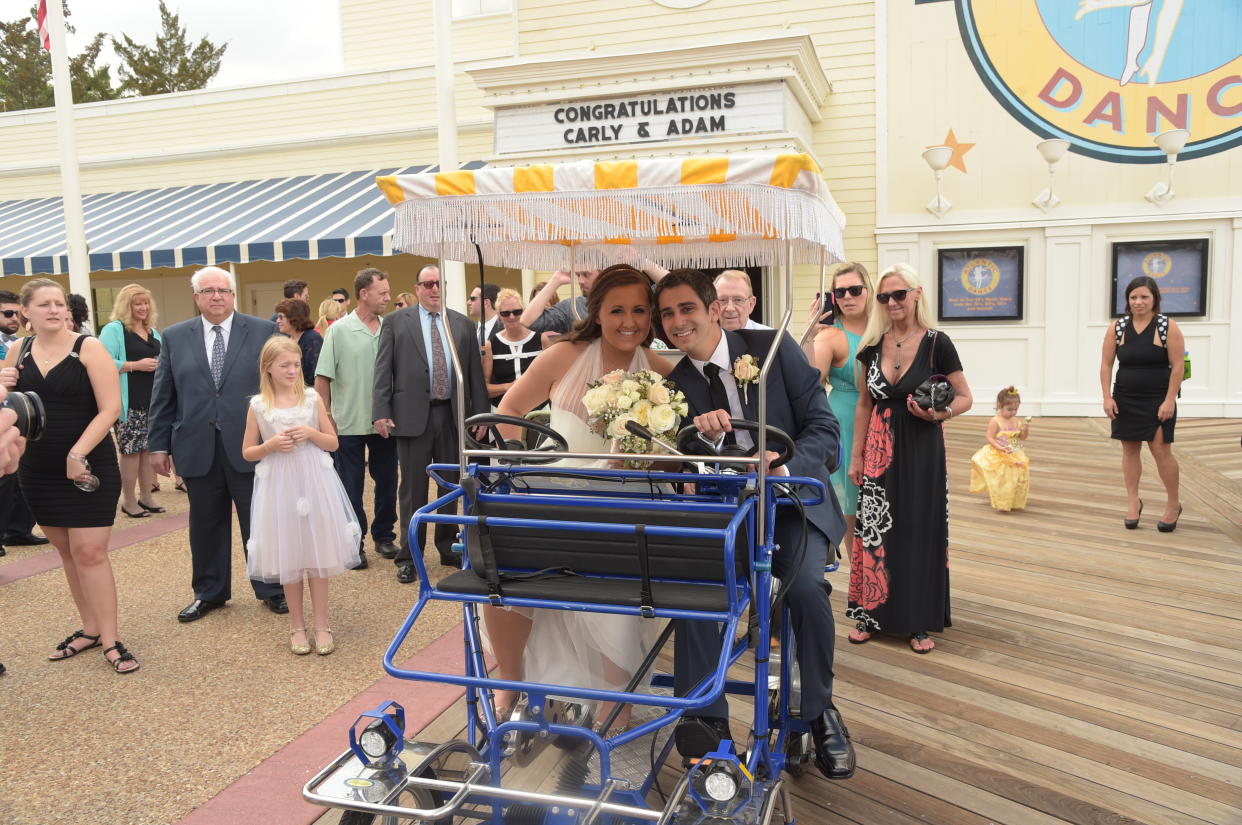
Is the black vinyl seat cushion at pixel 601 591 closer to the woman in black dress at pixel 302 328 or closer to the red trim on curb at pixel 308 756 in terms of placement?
the red trim on curb at pixel 308 756

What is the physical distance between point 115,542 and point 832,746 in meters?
6.26

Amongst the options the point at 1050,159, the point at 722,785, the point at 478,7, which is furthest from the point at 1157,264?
the point at 478,7

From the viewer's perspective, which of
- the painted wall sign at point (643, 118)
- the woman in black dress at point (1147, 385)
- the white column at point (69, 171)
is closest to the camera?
the woman in black dress at point (1147, 385)

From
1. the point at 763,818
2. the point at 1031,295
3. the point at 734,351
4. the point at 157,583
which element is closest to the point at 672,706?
the point at 763,818

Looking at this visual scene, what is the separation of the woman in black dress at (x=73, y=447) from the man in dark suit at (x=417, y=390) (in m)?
1.82

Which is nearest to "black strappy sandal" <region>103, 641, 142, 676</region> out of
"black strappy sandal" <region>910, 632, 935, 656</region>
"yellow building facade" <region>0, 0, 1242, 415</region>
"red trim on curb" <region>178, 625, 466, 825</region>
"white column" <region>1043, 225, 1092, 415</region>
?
"red trim on curb" <region>178, 625, 466, 825</region>

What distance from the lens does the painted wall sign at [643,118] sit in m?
11.6

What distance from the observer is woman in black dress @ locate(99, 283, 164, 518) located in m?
7.89

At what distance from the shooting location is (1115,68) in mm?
12484

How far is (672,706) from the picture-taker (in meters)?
2.35

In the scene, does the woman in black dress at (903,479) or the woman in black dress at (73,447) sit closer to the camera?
the woman in black dress at (73,447)

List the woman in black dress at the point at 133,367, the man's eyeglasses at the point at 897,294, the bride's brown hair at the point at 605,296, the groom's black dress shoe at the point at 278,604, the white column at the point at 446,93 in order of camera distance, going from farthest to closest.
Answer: the white column at the point at 446,93
the woman in black dress at the point at 133,367
the groom's black dress shoe at the point at 278,604
the man's eyeglasses at the point at 897,294
the bride's brown hair at the point at 605,296

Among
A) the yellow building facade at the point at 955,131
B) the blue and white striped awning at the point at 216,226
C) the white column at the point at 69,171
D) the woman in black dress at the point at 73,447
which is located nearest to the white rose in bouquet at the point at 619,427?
the woman in black dress at the point at 73,447

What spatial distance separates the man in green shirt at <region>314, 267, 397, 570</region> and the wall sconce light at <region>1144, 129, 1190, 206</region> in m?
10.9
